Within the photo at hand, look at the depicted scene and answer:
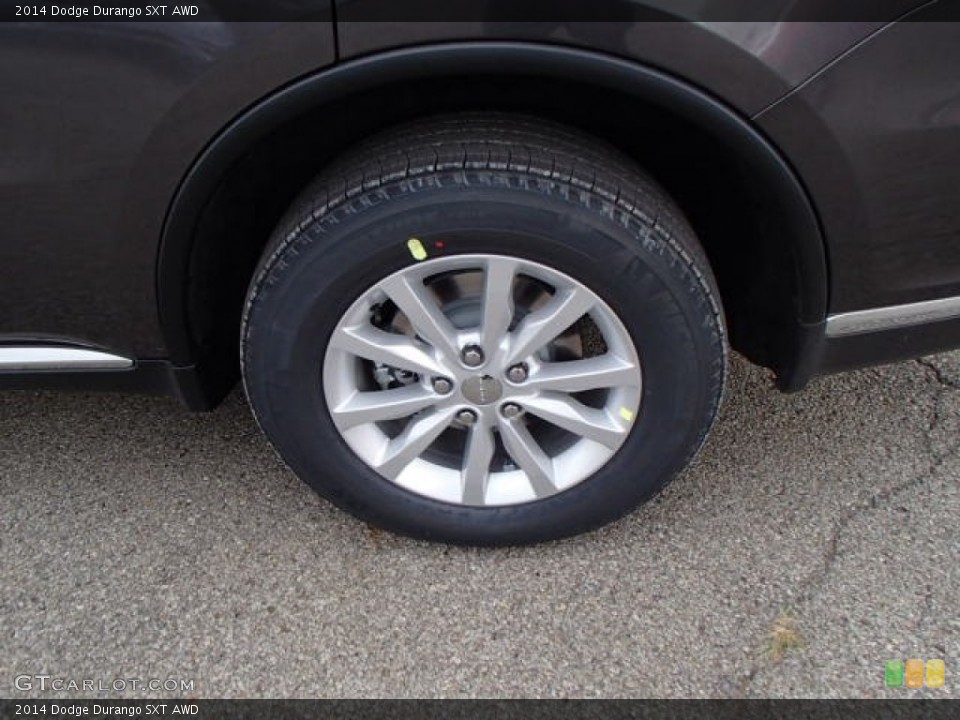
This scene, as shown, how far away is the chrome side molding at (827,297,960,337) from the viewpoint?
74.7 inches

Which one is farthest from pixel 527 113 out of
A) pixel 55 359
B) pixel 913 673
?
pixel 913 673

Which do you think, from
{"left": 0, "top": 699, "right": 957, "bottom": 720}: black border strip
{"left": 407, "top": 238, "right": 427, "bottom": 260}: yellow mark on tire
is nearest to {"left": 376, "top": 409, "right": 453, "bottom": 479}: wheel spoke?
{"left": 407, "top": 238, "right": 427, "bottom": 260}: yellow mark on tire

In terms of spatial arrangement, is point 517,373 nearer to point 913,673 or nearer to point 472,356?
point 472,356

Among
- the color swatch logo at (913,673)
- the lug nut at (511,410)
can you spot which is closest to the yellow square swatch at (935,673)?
the color swatch logo at (913,673)

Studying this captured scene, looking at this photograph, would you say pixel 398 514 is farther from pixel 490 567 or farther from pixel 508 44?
pixel 508 44

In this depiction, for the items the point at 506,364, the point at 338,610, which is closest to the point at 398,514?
the point at 338,610

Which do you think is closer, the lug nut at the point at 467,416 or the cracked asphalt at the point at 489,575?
the cracked asphalt at the point at 489,575

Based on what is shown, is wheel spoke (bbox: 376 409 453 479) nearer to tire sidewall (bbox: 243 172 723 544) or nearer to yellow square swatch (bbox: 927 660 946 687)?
tire sidewall (bbox: 243 172 723 544)

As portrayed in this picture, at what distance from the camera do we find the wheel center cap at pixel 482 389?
1.96 meters

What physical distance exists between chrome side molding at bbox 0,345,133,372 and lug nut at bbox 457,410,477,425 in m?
0.72

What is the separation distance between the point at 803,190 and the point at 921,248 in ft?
0.97

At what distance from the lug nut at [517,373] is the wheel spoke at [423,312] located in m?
0.13

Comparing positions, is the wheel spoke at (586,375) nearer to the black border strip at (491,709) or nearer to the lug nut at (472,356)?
the lug nut at (472,356)

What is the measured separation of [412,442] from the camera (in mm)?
2043
